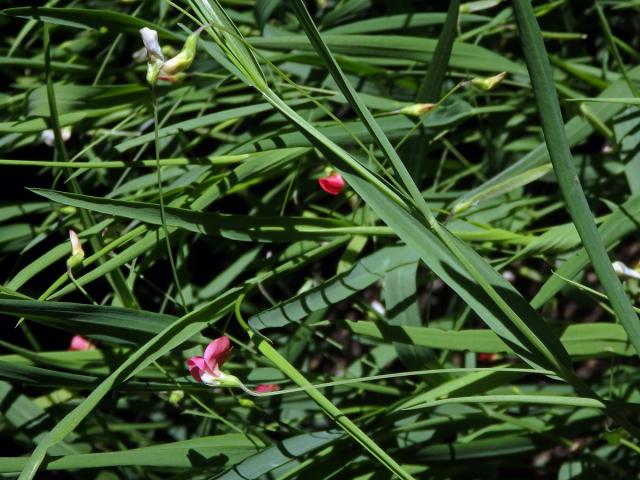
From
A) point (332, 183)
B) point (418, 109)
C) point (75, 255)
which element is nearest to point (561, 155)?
point (418, 109)

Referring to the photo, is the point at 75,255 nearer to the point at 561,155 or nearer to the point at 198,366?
the point at 198,366

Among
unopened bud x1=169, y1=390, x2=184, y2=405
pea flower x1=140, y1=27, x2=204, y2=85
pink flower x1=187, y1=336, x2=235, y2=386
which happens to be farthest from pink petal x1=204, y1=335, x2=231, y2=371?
pea flower x1=140, y1=27, x2=204, y2=85

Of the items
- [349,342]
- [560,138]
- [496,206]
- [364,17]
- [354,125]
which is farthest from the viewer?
[349,342]

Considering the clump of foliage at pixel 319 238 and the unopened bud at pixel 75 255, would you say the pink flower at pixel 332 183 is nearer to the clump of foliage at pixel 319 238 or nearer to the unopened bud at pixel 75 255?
the clump of foliage at pixel 319 238

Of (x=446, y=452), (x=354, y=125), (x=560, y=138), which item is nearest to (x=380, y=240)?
(x=354, y=125)

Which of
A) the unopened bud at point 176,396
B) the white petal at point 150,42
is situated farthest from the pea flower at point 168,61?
the unopened bud at point 176,396

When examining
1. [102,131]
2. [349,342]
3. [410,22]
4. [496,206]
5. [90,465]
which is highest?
[410,22]

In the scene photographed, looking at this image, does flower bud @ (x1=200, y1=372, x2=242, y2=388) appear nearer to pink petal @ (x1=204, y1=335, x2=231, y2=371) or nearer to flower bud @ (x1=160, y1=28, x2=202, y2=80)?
pink petal @ (x1=204, y1=335, x2=231, y2=371)

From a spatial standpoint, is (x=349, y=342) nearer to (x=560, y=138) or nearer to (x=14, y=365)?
(x=14, y=365)
